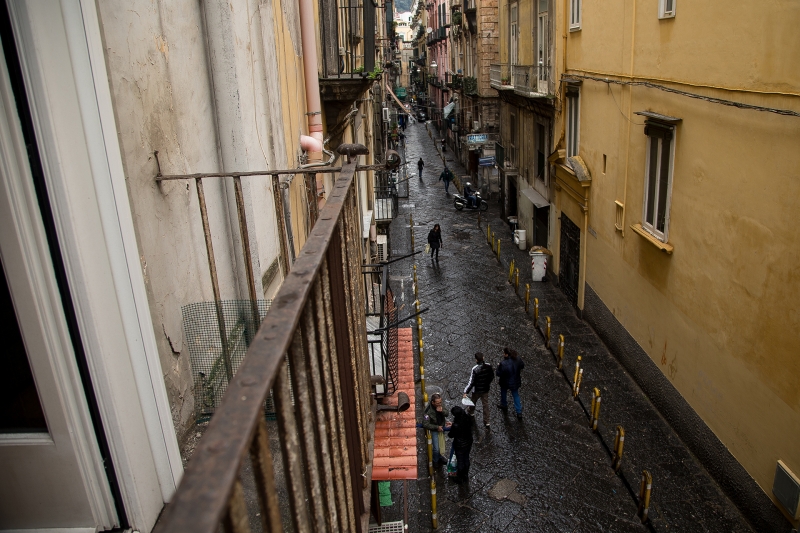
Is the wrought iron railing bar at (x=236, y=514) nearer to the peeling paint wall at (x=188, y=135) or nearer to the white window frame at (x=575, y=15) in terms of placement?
the peeling paint wall at (x=188, y=135)

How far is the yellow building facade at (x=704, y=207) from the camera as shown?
6801 mm

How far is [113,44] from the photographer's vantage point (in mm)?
2762

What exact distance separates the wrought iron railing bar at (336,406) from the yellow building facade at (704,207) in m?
6.12

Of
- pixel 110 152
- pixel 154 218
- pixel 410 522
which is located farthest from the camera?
pixel 410 522

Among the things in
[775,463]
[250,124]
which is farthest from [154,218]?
[775,463]

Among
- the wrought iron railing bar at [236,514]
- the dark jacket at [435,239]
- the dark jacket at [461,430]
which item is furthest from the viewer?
the dark jacket at [435,239]

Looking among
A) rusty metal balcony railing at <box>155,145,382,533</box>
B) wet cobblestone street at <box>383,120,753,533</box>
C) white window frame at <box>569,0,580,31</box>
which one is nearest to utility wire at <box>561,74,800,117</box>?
white window frame at <box>569,0,580,31</box>

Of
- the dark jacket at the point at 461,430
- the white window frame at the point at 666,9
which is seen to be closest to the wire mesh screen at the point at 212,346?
the dark jacket at the point at 461,430

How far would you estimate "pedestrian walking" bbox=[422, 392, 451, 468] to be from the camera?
859 cm

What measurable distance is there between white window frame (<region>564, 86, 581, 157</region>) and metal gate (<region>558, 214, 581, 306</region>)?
5.92 ft

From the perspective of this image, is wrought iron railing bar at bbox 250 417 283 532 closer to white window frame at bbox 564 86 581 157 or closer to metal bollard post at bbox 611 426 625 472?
metal bollard post at bbox 611 426 625 472

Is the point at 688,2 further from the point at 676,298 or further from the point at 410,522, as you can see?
the point at 410,522

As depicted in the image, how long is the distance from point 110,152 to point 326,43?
8.36 metres

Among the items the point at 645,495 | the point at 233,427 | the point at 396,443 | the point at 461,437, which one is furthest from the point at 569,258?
the point at 233,427
